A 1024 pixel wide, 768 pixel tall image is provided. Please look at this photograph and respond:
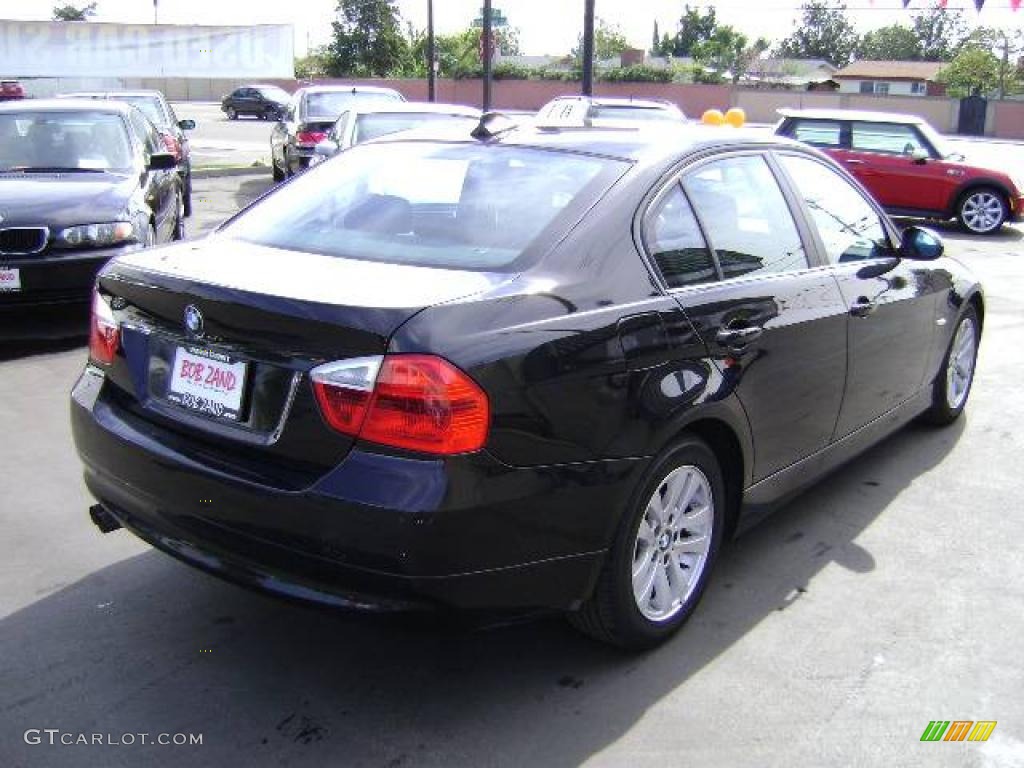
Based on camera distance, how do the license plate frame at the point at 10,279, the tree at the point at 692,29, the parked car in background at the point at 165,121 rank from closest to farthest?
the license plate frame at the point at 10,279
the parked car in background at the point at 165,121
the tree at the point at 692,29

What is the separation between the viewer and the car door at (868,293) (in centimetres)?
421

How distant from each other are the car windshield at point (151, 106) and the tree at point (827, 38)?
368 feet

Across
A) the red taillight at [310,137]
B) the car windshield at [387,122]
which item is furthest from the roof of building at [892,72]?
the car windshield at [387,122]

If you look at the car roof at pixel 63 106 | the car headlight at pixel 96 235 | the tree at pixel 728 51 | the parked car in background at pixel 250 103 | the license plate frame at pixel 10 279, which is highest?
the tree at pixel 728 51

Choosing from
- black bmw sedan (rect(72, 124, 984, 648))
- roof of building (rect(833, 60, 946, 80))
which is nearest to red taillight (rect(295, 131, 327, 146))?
black bmw sedan (rect(72, 124, 984, 648))

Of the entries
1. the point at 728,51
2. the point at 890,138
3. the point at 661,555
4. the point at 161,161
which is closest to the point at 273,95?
the point at 890,138

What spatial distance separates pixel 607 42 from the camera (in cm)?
8912

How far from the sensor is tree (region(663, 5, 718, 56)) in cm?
10819

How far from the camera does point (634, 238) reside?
10.6ft

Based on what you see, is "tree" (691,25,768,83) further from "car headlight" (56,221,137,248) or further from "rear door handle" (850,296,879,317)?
"rear door handle" (850,296,879,317)

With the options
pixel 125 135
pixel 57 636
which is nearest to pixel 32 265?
pixel 125 135

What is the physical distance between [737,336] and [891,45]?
12386cm

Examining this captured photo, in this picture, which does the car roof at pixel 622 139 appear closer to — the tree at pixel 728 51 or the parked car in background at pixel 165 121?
the parked car in background at pixel 165 121

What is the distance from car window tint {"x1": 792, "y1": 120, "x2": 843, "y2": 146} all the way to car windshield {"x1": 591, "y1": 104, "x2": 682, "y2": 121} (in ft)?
5.81
